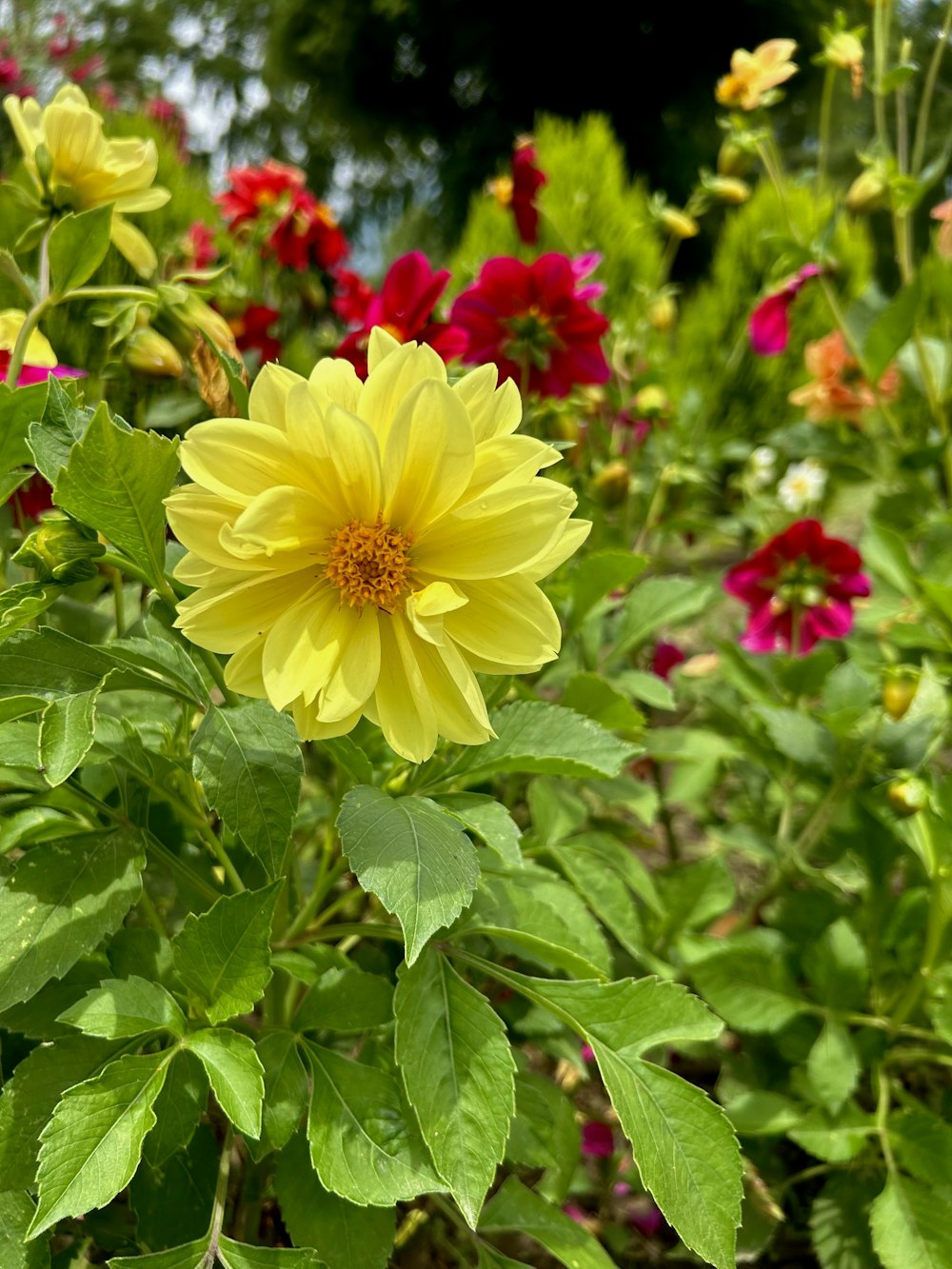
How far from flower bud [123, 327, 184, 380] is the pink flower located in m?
0.73

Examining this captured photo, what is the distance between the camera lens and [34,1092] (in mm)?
413

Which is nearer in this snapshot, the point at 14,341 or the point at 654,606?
the point at 14,341

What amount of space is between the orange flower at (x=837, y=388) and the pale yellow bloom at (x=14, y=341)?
3.42 ft

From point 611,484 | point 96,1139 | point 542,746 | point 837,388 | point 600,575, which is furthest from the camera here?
point 837,388

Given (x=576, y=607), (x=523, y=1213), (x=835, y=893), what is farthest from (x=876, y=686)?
(x=523, y=1213)

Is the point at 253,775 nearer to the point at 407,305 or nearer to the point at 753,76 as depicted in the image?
the point at 407,305

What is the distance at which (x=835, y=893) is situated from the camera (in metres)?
0.81

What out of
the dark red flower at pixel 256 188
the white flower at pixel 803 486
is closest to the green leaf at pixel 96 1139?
the white flower at pixel 803 486

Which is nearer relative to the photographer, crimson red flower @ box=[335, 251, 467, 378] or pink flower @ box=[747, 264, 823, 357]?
crimson red flower @ box=[335, 251, 467, 378]

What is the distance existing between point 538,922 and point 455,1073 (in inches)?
4.6

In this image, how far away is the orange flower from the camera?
1293mm

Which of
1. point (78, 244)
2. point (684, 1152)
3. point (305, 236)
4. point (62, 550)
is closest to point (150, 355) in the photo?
point (78, 244)

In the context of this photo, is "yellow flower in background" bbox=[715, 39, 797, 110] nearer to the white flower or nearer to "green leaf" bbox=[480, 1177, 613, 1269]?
the white flower

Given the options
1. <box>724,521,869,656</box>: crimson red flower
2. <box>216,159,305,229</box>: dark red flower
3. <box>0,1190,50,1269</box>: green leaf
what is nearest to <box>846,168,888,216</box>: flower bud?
<box>724,521,869,656</box>: crimson red flower
